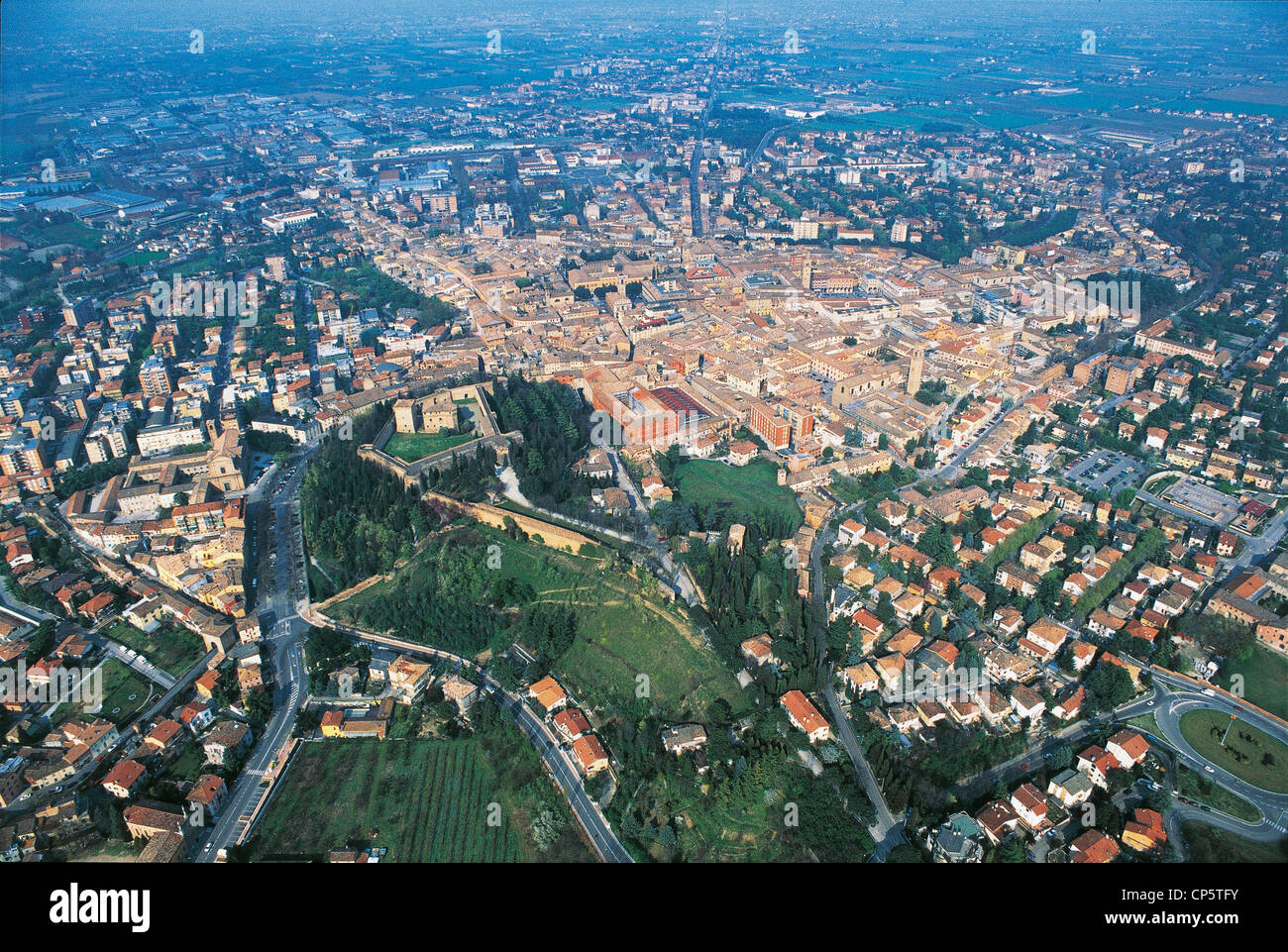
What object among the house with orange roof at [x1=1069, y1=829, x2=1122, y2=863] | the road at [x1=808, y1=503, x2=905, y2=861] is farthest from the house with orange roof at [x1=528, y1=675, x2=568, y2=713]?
the house with orange roof at [x1=1069, y1=829, x2=1122, y2=863]

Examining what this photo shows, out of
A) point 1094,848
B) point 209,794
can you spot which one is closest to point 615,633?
point 209,794

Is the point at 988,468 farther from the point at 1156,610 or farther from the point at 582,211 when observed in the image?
the point at 582,211

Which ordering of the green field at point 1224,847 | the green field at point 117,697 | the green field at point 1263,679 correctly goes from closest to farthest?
the green field at point 1224,847 → the green field at point 1263,679 → the green field at point 117,697

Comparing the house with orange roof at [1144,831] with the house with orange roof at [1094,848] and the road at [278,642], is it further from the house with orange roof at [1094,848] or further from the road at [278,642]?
the road at [278,642]

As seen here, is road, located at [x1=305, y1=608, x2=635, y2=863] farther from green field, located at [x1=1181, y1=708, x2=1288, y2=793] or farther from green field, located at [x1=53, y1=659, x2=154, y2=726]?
green field, located at [x1=1181, y1=708, x2=1288, y2=793]

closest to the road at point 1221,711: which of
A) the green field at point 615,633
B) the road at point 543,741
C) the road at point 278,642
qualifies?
the green field at point 615,633
